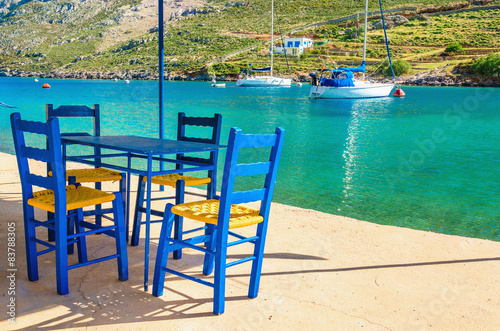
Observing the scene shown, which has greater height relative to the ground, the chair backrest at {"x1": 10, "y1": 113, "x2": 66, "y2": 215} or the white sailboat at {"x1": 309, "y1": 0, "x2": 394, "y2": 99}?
the white sailboat at {"x1": 309, "y1": 0, "x2": 394, "y2": 99}

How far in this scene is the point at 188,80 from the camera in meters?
76.2

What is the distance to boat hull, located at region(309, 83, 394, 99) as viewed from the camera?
36875 mm

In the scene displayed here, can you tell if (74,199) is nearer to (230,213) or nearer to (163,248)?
(163,248)

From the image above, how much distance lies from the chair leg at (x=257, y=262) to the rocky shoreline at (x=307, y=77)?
184 feet

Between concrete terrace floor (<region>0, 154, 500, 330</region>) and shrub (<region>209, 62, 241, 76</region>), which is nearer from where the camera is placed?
concrete terrace floor (<region>0, 154, 500, 330</region>)

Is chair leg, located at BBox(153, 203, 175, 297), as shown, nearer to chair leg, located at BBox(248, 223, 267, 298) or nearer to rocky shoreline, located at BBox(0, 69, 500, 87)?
chair leg, located at BBox(248, 223, 267, 298)

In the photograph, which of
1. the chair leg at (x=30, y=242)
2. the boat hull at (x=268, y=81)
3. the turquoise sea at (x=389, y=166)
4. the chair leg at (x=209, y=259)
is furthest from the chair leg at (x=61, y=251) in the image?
the boat hull at (x=268, y=81)

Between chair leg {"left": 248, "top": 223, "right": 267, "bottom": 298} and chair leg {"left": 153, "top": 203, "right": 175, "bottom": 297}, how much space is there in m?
0.50

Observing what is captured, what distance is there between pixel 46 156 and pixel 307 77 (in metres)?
66.3

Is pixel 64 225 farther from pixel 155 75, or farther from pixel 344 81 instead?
pixel 155 75

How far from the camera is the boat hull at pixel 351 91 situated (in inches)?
1452

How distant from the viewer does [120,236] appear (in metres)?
2.79

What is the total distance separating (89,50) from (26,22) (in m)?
37.6

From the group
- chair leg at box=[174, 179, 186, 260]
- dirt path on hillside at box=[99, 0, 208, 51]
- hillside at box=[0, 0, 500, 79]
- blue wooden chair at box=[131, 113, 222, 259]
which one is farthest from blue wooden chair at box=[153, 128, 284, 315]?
dirt path on hillside at box=[99, 0, 208, 51]
